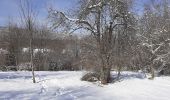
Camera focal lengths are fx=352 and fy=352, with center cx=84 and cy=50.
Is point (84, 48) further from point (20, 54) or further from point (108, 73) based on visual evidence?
point (20, 54)

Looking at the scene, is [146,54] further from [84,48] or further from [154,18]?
[84,48]

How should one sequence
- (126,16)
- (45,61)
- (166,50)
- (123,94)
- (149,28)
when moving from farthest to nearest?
1. (45,61)
2. (149,28)
3. (166,50)
4. (126,16)
5. (123,94)

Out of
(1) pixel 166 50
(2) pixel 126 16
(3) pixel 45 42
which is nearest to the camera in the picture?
(2) pixel 126 16

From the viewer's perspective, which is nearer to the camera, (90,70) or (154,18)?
(90,70)

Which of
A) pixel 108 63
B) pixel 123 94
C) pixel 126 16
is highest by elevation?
pixel 126 16

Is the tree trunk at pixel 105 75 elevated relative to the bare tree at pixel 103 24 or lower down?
lower down

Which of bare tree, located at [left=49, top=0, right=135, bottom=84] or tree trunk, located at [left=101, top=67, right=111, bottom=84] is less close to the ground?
bare tree, located at [left=49, top=0, right=135, bottom=84]

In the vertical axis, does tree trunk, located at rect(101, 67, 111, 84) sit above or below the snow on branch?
below

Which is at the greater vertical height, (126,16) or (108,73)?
(126,16)

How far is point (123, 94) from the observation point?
17.8 m

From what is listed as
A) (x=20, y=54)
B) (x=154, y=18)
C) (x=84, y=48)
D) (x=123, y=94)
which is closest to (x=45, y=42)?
(x=20, y=54)

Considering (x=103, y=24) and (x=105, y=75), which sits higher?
(x=103, y=24)

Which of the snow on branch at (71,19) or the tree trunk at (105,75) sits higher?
the snow on branch at (71,19)

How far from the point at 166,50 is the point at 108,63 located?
891cm
